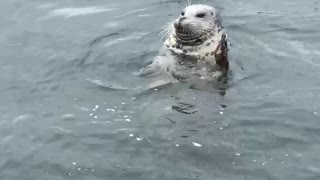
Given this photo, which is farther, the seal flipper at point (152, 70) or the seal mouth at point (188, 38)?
the seal mouth at point (188, 38)

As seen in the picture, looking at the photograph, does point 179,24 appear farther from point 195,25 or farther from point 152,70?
point 152,70

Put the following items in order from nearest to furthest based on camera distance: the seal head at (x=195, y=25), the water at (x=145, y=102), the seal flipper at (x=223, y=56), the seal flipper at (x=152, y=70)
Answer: the water at (x=145, y=102) < the seal flipper at (x=152, y=70) < the seal head at (x=195, y=25) < the seal flipper at (x=223, y=56)

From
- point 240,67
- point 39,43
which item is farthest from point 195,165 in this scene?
point 39,43

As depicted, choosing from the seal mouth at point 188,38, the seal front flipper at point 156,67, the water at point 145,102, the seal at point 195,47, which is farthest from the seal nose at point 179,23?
the water at point 145,102

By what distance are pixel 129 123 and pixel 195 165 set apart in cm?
144

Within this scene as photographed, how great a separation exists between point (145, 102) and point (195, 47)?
1.70 m

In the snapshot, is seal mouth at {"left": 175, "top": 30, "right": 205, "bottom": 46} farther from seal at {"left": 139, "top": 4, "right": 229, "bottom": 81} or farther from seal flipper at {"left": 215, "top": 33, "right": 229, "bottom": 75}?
seal flipper at {"left": 215, "top": 33, "right": 229, "bottom": 75}

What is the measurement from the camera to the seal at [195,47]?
1020 centimetres

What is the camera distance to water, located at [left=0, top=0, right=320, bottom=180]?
314 inches

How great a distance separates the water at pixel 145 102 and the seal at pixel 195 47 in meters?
0.33

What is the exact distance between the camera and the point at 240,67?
10.5 metres

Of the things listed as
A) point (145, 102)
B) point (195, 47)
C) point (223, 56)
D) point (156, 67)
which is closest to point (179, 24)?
point (195, 47)

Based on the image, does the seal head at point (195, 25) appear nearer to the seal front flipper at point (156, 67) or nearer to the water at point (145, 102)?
the seal front flipper at point (156, 67)

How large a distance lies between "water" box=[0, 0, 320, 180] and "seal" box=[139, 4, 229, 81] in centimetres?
33
